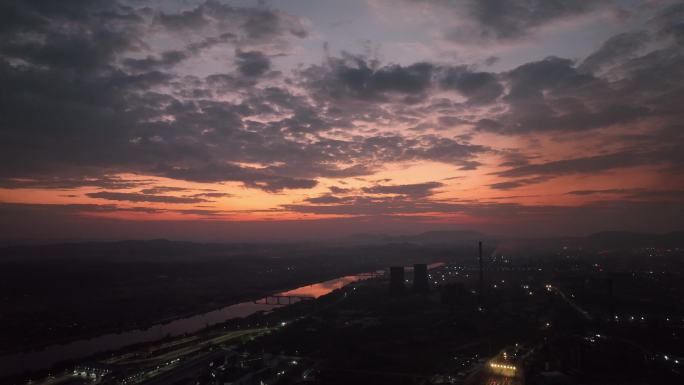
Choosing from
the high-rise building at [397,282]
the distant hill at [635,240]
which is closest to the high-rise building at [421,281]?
the high-rise building at [397,282]

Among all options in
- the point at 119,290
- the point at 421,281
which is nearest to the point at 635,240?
the point at 421,281

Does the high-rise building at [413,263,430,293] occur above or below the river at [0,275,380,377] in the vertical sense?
above

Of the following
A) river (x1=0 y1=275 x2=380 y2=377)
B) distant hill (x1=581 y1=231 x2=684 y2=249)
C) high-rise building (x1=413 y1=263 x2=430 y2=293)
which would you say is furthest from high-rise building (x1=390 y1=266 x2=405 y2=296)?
distant hill (x1=581 y1=231 x2=684 y2=249)

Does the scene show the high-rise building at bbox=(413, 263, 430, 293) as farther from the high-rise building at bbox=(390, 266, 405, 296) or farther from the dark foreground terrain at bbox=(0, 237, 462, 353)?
the dark foreground terrain at bbox=(0, 237, 462, 353)

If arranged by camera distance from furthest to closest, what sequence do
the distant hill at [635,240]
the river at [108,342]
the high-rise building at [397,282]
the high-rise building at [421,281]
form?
the distant hill at [635,240]
the high-rise building at [421,281]
the high-rise building at [397,282]
the river at [108,342]

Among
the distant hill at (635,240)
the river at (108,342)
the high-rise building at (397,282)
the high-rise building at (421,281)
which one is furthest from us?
the distant hill at (635,240)

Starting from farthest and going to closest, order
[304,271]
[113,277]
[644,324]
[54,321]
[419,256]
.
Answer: [419,256], [304,271], [113,277], [54,321], [644,324]

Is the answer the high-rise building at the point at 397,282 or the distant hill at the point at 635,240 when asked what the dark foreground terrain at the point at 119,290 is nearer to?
the high-rise building at the point at 397,282

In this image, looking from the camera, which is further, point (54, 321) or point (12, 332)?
point (54, 321)

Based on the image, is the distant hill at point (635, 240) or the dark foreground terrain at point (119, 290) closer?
the dark foreground terrain at point (119, 290)

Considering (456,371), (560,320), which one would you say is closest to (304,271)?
(560,320)

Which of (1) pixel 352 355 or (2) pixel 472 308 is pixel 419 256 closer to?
(2) pixel 472 308
